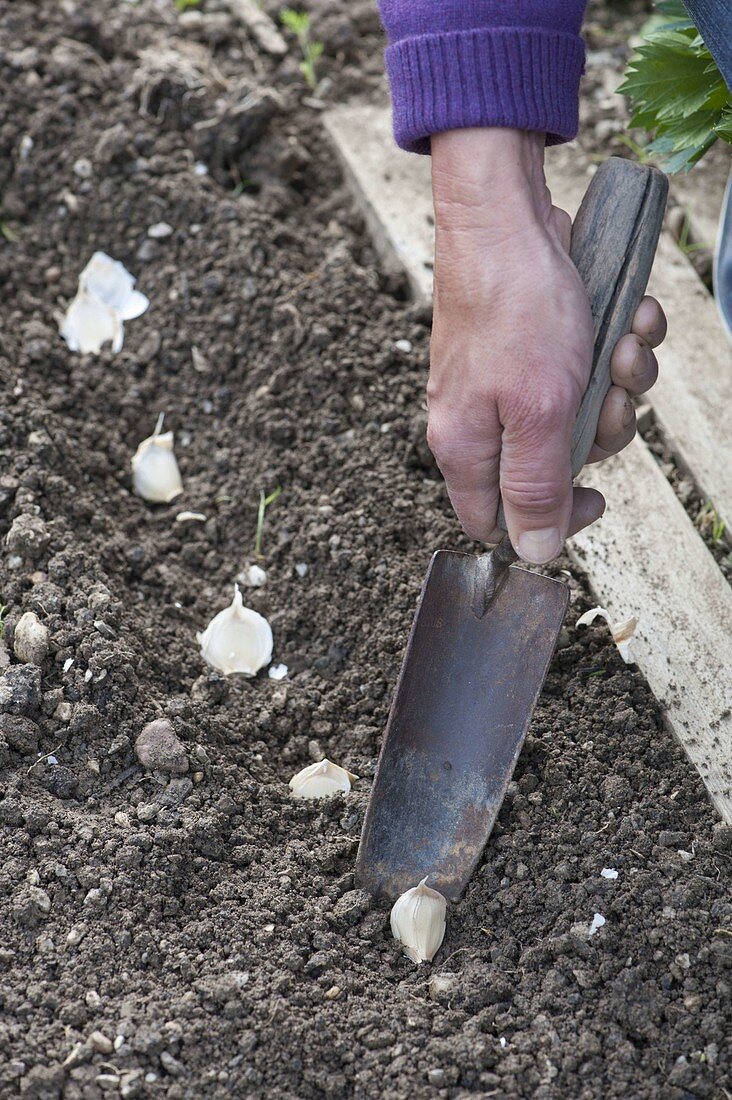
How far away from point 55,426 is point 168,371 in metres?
0.35

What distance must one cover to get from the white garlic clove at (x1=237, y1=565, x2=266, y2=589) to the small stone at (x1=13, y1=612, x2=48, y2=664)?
413mm

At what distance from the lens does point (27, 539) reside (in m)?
1.87

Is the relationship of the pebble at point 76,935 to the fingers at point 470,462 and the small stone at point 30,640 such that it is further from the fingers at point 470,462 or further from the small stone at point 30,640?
the fingers at point 470,462

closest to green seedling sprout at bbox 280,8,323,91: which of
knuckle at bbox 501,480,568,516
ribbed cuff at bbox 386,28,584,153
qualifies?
ribbed cuff at bbox 386,28,584,153

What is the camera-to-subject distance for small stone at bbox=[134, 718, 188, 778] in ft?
5.45

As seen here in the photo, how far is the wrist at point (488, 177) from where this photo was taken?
4.36ft

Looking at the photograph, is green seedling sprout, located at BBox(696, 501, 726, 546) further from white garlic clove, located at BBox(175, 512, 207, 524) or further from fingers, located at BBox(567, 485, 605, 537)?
white garlic clove, located at BBox(175, 512, 207, 524)

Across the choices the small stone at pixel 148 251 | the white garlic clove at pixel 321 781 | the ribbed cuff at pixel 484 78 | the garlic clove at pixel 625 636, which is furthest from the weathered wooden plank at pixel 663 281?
the ribbed cuff at pixel 484 78

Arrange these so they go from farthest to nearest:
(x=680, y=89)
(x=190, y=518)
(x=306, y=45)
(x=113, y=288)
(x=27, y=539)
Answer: (x=306, y=45) < (x=113, y=288) < (x=190, y=518) < (x=27, y=539) < (x=680, y=89)

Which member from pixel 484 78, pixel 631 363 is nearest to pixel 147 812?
pixel 631 363

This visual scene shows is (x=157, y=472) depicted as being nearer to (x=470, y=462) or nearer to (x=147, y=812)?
(x=147, y=812)

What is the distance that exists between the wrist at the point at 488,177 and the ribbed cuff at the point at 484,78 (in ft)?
0.05

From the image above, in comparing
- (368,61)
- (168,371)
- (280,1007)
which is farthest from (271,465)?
(368,61)

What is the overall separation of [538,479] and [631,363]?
213mm
